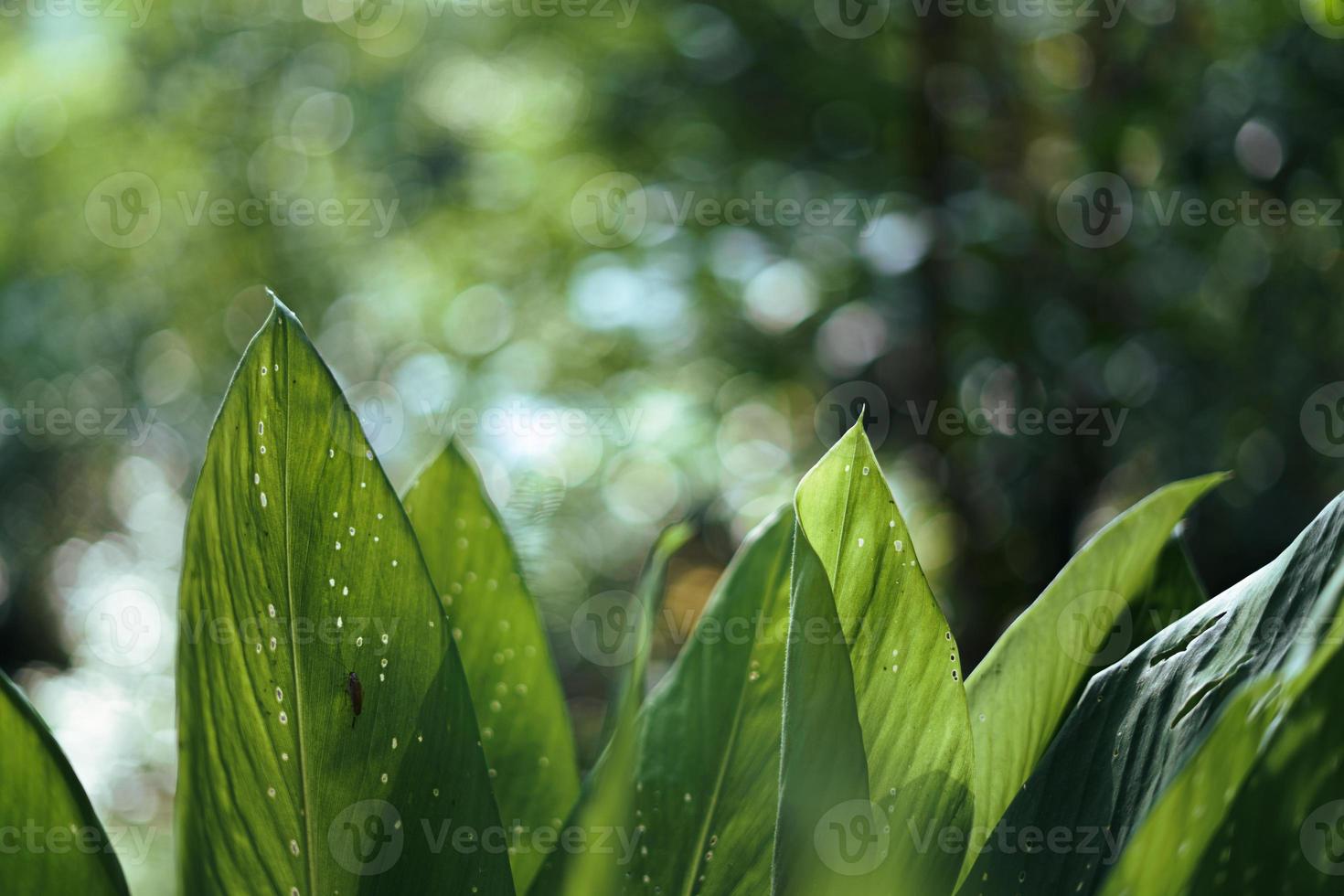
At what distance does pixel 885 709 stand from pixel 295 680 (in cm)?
8

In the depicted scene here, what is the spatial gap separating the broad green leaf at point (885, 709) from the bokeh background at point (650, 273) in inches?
22.9

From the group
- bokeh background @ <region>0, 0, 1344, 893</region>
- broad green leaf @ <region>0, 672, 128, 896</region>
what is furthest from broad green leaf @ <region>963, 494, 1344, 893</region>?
bokeh background @ <region>0, 0, 1344, 893</region>

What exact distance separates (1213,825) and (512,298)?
231 centimetres

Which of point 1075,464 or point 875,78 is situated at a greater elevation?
point 875,78

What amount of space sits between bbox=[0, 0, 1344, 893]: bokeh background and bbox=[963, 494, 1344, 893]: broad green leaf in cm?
60

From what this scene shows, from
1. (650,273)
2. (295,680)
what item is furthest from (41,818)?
(650,273)

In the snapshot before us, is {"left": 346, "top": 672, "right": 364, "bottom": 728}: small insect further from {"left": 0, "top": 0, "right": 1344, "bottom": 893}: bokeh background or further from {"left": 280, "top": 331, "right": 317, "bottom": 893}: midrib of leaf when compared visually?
{"left": 0, "top": 0, "right": 1344, "bottom": 893}: bokeh background

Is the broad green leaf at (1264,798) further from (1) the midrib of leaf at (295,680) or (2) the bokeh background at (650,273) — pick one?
(2) the bokeh background at (650,273)

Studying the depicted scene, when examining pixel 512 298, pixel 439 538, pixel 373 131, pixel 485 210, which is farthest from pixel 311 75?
pixel 439 538

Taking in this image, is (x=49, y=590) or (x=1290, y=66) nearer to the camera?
(x=1290, y=66)

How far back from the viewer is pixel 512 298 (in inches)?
92.1

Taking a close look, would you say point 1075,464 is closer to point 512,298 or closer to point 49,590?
point 512,298

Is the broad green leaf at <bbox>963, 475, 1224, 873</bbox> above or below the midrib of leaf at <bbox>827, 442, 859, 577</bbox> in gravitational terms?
below

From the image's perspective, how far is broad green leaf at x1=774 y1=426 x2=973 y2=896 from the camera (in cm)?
13
